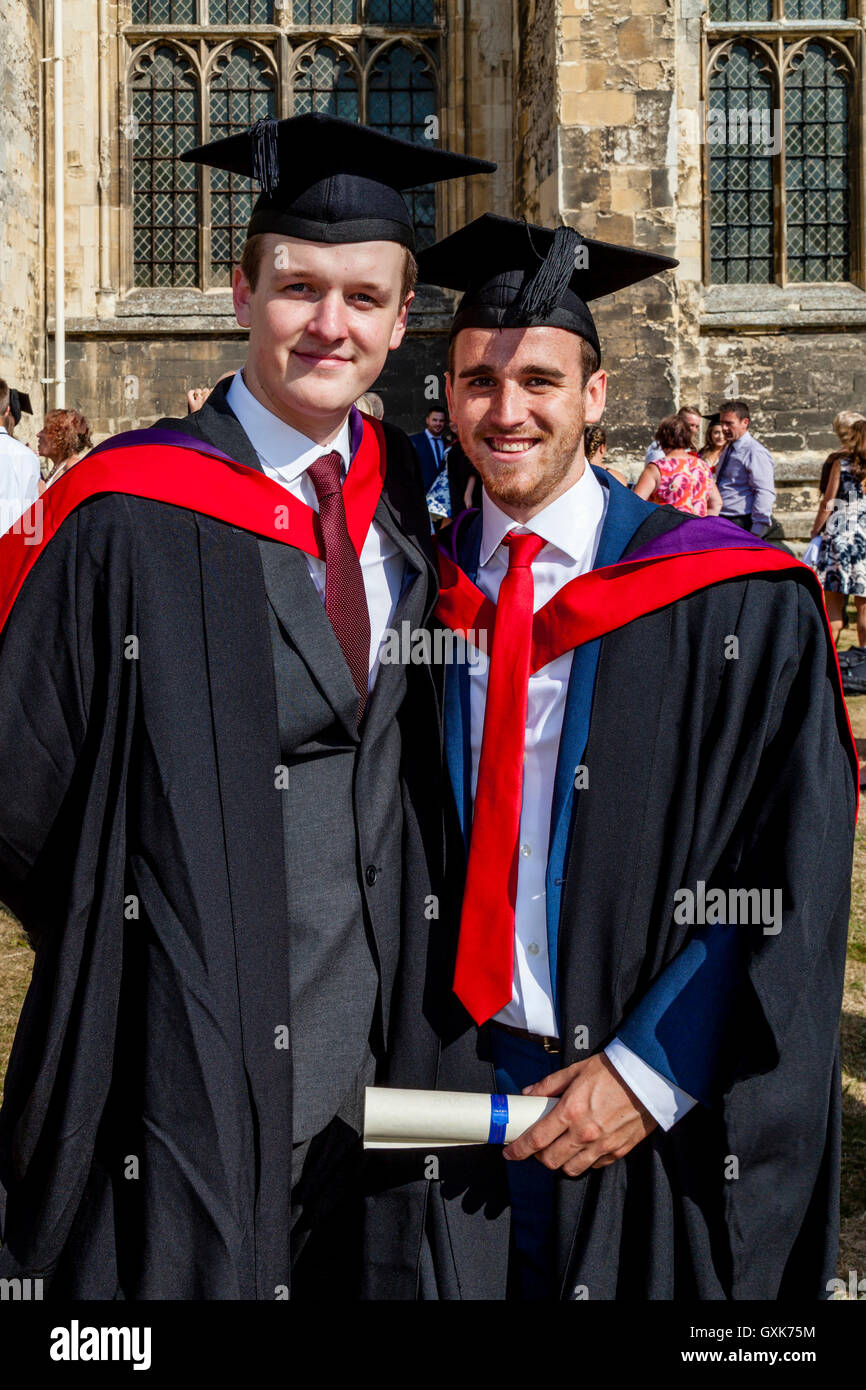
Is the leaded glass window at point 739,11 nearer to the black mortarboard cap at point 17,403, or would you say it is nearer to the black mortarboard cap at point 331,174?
the black mortarboard cap at point 17,403

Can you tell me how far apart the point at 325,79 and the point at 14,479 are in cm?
880

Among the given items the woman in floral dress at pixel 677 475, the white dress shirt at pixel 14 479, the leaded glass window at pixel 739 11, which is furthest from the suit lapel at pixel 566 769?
the leaded glass window at pixel 739 11

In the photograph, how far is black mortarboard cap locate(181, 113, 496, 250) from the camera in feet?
6.76

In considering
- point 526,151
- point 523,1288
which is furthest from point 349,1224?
point 526,151

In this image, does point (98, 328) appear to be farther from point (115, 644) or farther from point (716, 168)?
point (115, 644)

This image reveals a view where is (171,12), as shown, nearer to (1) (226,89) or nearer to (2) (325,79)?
(1) (226,89)

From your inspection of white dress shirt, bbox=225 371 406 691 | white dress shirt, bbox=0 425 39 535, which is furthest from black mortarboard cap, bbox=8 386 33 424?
white dress shirt, bbox=225 371 406 691

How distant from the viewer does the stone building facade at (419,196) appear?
12008 millimetres

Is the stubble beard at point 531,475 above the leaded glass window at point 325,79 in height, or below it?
below

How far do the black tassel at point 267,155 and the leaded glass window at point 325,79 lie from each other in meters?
11.7

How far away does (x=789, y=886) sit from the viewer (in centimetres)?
177

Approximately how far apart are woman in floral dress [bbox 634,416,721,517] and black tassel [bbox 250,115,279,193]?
19.6 feet
